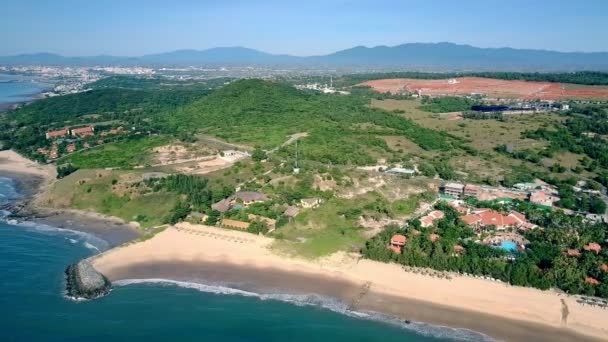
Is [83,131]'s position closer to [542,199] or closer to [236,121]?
[236,121]

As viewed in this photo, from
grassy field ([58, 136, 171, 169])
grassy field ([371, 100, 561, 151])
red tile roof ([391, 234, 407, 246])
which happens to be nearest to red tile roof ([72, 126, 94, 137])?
grassy field ([58, 136, 171, 169])

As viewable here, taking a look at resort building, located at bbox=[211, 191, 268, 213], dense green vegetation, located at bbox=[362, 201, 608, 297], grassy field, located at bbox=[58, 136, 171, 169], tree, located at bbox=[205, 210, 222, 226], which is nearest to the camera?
dense green vegetation, located at bbox=[362, 201, 608, 297]

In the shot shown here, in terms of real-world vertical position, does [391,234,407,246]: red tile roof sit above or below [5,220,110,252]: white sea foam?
above

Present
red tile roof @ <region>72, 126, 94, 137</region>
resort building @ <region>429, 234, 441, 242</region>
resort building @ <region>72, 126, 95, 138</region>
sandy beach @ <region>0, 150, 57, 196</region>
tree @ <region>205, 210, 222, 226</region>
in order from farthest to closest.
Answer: red tile roof @ <region>72, 126, 94, 137</region> < resort building @ <region>72, 126, 95, 138</region> < sandy beach @ <region>0, 150, 57, 196</region> < tree @ <region>205, 210, 222, 226</region> < resort building @ <region>429, 234, 441, 242</region>

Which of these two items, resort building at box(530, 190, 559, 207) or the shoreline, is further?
resort building at box(530, 190, 559, 207)

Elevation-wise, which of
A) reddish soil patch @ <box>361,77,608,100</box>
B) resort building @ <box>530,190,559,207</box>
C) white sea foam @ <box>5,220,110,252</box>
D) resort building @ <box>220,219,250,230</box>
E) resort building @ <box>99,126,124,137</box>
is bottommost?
white sea foam @ <box>5,220,110,252</box>

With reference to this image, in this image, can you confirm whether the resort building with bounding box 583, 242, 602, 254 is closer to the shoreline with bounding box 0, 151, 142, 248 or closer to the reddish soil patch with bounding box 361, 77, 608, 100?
the shoreline with bounding box 0, 151, 142, 248

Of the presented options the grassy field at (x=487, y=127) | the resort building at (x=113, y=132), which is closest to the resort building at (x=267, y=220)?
the grassy field at (x=487, y=127)
